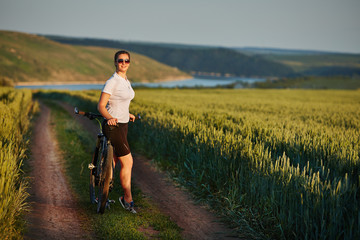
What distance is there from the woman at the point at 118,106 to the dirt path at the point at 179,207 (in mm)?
1237

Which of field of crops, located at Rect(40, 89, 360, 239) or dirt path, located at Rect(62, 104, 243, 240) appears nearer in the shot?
field of crops, located at Rect(40, 89, 360, 239)

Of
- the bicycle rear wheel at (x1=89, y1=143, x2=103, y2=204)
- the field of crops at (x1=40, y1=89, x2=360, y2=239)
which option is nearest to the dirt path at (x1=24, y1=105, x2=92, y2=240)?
the bicycle rear wheel at (x1=89, y1=143, x2=103, y2=204)

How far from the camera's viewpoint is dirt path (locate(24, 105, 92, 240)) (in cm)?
434

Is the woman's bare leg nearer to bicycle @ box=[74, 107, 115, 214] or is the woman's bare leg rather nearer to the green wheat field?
bicycle @ box=[74, 107, 115, 214]

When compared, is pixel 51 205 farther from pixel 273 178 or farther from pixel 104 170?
pixel 273 178

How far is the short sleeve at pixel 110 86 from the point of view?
14.8 feet

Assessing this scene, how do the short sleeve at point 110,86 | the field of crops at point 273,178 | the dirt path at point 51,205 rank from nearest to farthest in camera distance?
1. the field of crops at point 273,178
2. the dirt path at point 51,205
3. the short sleeve at point 110,86

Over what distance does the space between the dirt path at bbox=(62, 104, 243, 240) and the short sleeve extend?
2498mm

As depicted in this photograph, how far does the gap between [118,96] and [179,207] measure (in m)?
2.55

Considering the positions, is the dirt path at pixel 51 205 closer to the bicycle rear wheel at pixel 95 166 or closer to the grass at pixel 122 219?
the grass at pixel 122 219

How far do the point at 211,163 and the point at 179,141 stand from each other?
178 cm

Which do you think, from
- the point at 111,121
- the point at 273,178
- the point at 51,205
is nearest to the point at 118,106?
the point at 111,121

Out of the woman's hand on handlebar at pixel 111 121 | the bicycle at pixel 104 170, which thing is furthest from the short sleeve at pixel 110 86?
the bicycle at pixel 104 170

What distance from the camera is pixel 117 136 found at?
4.80 metres
